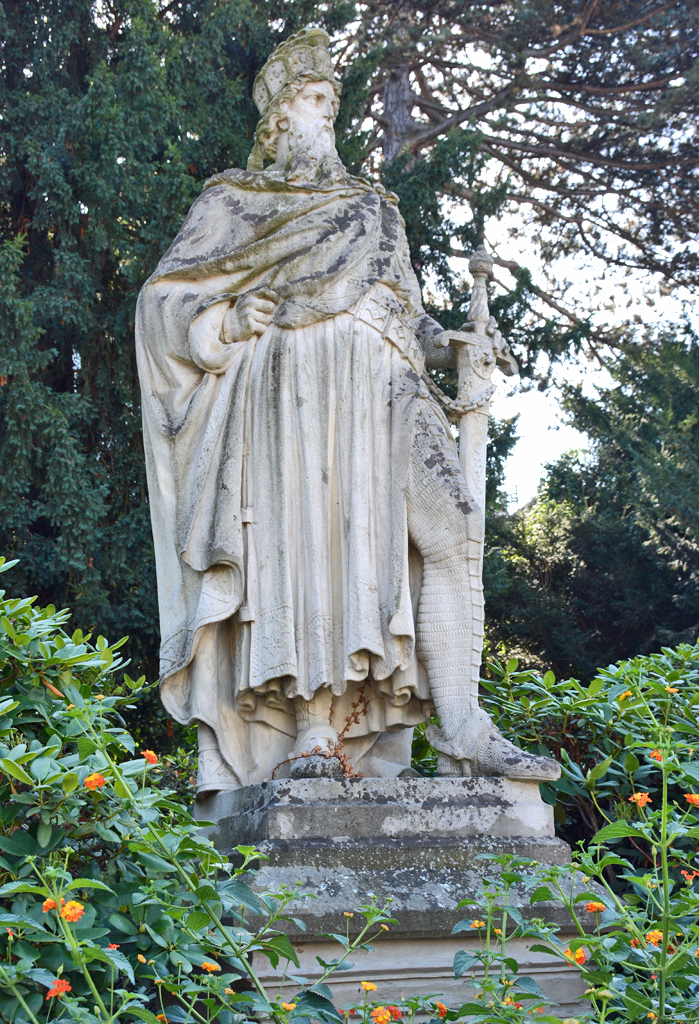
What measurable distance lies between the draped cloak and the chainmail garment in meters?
0.07

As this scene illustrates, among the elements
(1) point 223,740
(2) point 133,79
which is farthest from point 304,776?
(2) point 133,79

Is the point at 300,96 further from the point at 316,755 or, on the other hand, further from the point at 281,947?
the point at 281,947

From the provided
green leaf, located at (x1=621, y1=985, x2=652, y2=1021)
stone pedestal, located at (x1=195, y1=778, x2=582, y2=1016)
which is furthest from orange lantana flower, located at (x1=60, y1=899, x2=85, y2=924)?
green leaf, located at (x1=621, y1=985, x2=652, y2=1021)

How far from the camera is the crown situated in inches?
179

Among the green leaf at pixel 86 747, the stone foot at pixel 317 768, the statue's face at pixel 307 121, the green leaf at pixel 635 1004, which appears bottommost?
the green leaf at pixel 635 1004

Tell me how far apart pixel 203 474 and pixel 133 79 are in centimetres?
516

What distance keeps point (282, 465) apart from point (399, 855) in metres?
1.32

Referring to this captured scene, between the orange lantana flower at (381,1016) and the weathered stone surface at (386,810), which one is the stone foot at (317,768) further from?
the orange lantana flower at (381,1016)

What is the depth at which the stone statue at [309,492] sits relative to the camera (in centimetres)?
381

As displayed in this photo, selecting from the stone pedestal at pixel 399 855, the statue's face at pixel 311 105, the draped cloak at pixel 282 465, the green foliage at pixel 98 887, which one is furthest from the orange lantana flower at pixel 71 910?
the statue's face at pixel 311 105

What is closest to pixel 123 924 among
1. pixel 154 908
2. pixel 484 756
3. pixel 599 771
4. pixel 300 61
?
pixel 154 908

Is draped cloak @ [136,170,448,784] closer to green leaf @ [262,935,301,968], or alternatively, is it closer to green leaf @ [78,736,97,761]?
green leaf @ [78,736,97,761]

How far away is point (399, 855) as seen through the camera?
3.32 meters

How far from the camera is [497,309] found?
9648mm
